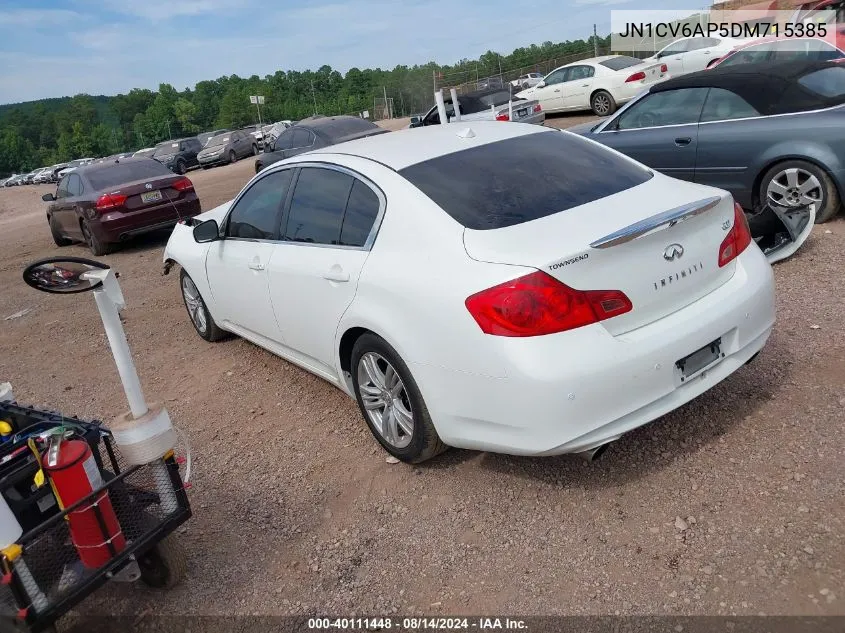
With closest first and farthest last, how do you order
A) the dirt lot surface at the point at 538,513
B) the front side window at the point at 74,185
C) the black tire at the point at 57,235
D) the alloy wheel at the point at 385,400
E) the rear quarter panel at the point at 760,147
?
1. the dirt lot surface at the point at 538,513
2. the alloy wheel at the point at 385,400
3. the rear quarter panel at the point at 760,147
4. the front side window at the point at 74,185
5. the black tire at the point at 57,235

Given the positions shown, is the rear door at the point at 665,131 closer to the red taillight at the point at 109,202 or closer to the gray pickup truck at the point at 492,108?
the gray pickup truck at the point at 492,108

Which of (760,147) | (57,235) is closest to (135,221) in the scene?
(57,235)

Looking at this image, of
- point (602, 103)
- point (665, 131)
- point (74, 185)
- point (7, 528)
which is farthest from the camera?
point (602, 103)

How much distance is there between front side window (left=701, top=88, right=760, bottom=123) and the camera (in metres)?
6.55

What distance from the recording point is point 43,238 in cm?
1581

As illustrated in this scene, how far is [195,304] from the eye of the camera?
19.9ft

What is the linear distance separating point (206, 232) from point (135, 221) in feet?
22.1

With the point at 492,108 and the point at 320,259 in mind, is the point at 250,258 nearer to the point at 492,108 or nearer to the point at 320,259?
the point at 320,259

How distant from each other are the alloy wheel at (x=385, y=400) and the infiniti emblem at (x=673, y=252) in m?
1.36

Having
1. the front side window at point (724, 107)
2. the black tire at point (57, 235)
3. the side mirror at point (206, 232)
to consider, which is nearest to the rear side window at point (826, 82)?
the front side window at point (724, 107)

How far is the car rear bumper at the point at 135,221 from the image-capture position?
10.8 metres

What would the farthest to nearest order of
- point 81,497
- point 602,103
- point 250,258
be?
point 602,103, point 250,258, point 81,497

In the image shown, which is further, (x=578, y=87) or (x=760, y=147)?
(x=578, y=87)

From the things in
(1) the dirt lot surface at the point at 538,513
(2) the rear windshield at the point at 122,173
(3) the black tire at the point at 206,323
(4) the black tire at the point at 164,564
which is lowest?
(1) the dirt lot surface at the point at 538,513
